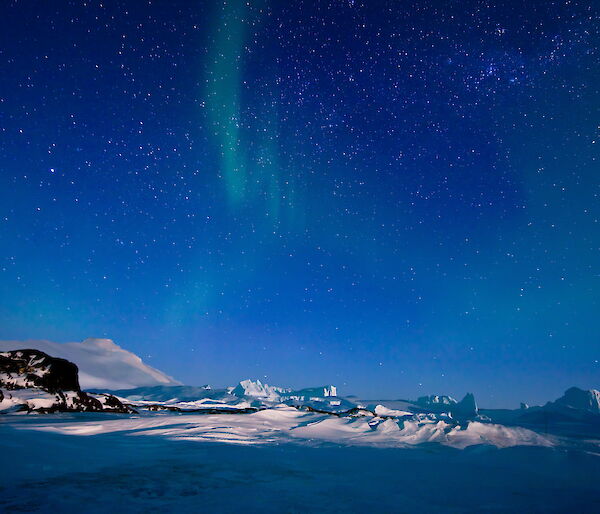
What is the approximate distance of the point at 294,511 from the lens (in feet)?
8.66

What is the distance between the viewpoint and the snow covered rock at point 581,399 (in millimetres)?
58734

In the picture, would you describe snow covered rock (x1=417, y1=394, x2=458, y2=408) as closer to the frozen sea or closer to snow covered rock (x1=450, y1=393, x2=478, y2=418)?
snow covered rock (x1=450, y1=393, x2=478, y2=418)

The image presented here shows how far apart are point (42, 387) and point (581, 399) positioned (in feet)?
257

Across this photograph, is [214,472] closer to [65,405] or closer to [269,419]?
[269,419]

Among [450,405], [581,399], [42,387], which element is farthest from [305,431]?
[581,399]

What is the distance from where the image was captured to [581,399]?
60.4m

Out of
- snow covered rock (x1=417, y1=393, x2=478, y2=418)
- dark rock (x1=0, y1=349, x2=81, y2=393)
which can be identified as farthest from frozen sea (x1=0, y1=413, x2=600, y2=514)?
snow covered rock (x1=417, y1=393, x2=478, y2=418)

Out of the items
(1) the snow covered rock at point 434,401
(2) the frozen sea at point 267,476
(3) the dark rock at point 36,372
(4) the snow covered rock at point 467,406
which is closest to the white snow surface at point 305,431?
(2) the frozen sea at point 267,476

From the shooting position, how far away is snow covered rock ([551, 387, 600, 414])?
58.7 metres

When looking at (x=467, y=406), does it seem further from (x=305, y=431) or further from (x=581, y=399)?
(x=305, y=431)

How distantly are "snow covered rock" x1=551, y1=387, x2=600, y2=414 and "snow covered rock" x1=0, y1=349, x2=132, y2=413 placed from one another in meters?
71.0

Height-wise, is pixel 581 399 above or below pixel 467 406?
above

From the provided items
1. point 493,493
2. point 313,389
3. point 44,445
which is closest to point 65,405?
point 44,445

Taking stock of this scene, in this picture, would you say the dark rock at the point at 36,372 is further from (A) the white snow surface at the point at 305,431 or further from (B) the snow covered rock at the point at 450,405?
(B) the snow covered rock at the point at 450,405
